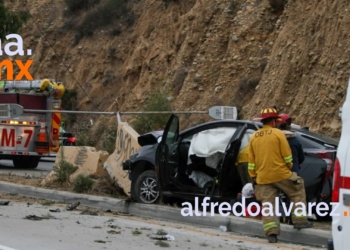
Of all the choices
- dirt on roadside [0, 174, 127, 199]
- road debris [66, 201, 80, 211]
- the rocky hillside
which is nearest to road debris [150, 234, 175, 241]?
road debris [66, 201, 80, 211]

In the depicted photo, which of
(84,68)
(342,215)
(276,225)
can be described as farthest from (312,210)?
(84,68)

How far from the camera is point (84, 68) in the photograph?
39.6 m

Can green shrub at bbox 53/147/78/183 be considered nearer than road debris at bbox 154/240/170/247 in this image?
No

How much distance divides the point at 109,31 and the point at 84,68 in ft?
7.76

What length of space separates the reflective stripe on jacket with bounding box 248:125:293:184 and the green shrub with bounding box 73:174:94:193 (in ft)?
16.4

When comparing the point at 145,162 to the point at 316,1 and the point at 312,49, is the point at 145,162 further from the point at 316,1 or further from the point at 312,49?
the point at 316,1

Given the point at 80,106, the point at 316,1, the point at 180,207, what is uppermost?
the point at 316,1

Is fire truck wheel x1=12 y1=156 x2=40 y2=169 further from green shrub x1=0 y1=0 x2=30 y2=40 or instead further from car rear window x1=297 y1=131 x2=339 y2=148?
car rear window x1=297 y1=131 x2=339 y2=148

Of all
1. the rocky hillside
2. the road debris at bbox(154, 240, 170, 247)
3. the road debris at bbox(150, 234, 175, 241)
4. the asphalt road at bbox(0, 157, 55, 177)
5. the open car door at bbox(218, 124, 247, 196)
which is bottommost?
the road debris at bbox(154, 240, 170, 247)

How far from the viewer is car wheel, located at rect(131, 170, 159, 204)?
1238 centimetres

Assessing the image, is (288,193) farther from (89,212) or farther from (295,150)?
(89,212)

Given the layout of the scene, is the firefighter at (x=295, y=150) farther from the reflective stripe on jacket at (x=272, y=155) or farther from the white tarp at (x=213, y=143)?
the white tarp at (x=213, y=143)

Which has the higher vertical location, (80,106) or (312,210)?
(80,106)

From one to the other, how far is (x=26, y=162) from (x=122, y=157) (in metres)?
10.4
